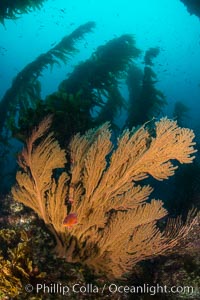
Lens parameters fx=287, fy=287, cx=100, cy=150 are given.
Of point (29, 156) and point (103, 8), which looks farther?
point (103, 8)

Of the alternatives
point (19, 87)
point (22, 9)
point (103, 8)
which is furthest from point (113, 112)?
point (103, 8)

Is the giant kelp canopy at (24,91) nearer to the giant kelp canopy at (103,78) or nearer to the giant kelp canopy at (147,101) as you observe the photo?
the giant kelp canopy at (103,78)

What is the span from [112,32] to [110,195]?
491 ft

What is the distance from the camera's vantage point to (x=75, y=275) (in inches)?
139

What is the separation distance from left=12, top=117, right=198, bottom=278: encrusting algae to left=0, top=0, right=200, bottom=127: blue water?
92.3 m

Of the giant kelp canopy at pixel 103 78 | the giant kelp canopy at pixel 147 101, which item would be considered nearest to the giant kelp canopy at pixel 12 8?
the giant kelp canopy at pixel 103 78

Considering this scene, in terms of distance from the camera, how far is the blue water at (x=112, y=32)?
11369 centimetres

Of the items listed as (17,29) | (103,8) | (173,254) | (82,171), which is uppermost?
(103,8)

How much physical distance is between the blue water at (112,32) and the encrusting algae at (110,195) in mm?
92339

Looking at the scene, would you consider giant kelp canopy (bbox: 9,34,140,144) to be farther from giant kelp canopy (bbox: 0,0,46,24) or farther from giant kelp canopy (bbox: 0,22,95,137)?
giant kelp canopy (bbox: 0,0,46,24)

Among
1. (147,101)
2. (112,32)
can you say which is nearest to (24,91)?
(147,101)

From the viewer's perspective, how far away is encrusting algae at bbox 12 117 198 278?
3.59 meters

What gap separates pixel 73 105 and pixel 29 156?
2202 mm

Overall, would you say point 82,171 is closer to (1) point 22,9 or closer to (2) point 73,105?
(2) point 73,105
